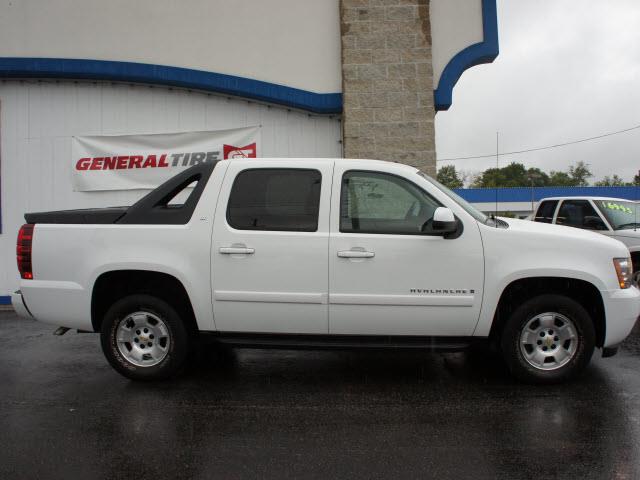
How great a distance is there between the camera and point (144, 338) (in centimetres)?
487

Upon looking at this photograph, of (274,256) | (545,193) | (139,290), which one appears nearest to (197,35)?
(139,290)

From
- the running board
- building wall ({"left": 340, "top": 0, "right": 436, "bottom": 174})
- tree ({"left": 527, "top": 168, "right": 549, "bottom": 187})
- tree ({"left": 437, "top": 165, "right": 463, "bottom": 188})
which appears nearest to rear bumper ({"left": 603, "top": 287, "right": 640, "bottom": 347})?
the running board

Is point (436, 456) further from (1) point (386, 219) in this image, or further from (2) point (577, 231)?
(2) point (577, 231)

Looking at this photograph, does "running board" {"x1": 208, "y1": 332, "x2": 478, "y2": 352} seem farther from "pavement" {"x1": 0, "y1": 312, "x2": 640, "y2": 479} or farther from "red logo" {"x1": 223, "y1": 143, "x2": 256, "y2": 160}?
"red logo" {"x1": 223, "y1": 143, "x2": 256, "y2": 160}

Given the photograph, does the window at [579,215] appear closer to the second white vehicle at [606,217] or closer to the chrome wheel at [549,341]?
the second white vehicle at [606,217]

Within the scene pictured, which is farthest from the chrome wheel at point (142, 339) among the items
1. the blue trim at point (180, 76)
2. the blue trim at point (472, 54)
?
the blue trim at point (472, 54)

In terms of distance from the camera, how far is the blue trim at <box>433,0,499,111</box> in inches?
360

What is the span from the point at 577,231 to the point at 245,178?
9.73 ft

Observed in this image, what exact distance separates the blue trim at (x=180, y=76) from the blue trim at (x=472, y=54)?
171cm

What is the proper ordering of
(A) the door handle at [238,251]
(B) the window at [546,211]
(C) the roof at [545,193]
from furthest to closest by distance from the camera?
(C) the roof at [545,193] < (B) the window at [546,211] < (A) the door handle at [238,251]

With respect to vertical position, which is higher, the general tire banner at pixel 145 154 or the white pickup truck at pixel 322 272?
the general tire banner at pixel 145 154

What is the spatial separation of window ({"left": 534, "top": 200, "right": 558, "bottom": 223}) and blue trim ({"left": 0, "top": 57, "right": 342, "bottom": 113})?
4.62 m

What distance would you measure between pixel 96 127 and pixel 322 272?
6.71m

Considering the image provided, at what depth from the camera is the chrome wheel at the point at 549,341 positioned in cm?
459
